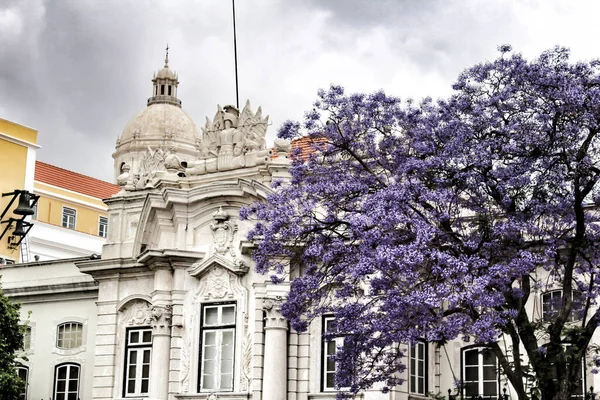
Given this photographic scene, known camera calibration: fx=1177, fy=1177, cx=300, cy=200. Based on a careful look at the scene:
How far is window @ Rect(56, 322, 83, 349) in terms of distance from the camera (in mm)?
31939

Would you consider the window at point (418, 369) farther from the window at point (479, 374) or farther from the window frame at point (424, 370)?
the window at point (479, 374)

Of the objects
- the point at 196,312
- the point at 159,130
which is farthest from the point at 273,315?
the point at 159,130

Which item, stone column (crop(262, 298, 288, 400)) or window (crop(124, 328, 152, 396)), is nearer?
stone column (crop(262, 298, 288, 400))

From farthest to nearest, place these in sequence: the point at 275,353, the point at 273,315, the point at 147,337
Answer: the point at 147,337 < the point at 273,315 < the point at 275,353

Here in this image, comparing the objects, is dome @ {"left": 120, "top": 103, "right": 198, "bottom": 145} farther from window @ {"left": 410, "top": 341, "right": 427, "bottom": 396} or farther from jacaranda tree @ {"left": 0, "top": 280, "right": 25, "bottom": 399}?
window @ {"left": 410, "top": 341, "right": 427, "bottom": 396}

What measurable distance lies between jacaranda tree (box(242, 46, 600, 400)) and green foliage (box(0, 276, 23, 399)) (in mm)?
11270

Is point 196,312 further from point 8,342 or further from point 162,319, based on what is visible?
point 8,342

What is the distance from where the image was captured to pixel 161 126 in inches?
2544

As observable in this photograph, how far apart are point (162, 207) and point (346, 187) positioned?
994 cm

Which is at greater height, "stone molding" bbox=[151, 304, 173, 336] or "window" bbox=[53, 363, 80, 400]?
"stone molding" bbox=[151, 304, 173, 336]

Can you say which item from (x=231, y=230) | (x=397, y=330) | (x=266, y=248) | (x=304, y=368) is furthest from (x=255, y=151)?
(x=397, y=330)

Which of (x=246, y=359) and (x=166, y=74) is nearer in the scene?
(x=246, y=359)

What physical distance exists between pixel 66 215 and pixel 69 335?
20.6m

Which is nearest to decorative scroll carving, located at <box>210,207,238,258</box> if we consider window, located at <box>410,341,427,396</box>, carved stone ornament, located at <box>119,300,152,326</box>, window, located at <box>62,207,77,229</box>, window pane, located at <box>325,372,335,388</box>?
carved stone ornament, located at <box>119,300,152,326</box>
